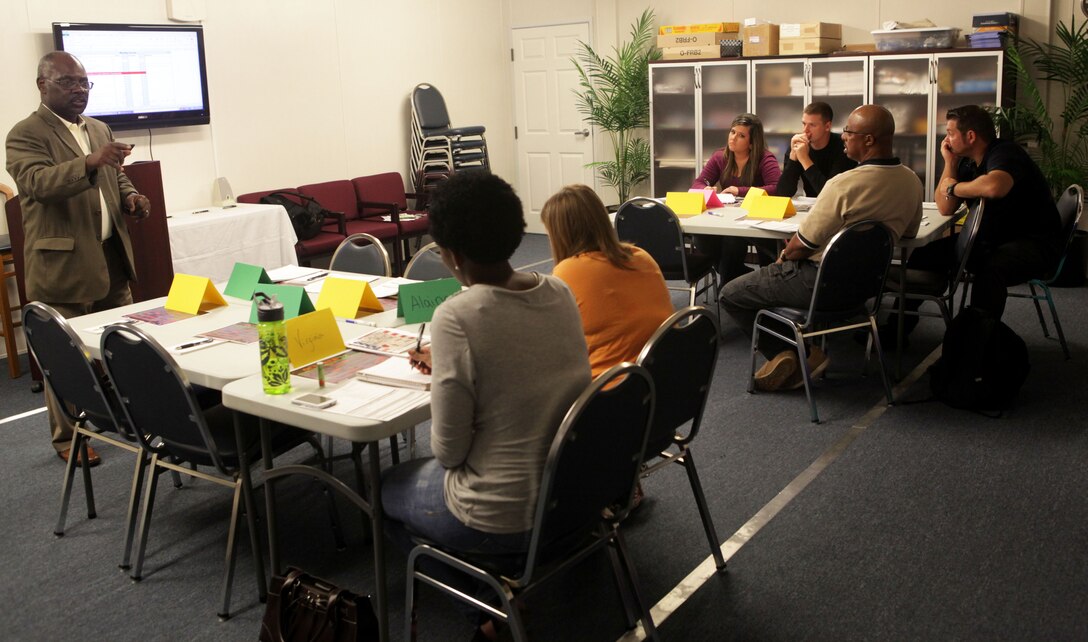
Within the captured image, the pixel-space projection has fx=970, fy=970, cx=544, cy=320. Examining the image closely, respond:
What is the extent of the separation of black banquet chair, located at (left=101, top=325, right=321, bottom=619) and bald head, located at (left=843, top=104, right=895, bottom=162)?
2.62 meters

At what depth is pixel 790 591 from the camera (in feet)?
8.82

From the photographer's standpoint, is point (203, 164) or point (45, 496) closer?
point (45, 496)

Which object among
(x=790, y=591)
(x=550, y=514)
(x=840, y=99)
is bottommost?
(x=790, y=591)

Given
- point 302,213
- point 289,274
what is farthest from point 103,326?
point 302,213

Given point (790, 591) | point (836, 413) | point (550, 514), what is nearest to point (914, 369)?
point (836, 413)

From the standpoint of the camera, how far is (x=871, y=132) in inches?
160

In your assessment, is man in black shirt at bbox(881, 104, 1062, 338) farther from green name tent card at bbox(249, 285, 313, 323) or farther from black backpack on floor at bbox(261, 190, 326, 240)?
black backpack on floor at bbox(261, 190, 326, 240)

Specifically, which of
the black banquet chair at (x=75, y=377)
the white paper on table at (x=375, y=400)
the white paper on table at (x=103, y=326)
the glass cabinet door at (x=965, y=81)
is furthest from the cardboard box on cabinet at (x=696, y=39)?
the white paper on table at (x=375, y=400)

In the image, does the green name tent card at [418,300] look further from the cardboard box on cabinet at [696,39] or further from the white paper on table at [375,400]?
the cardboard box on cabinet at [696,39]

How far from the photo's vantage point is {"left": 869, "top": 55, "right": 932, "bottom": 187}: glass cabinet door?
677 centimetres

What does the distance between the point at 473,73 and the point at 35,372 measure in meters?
4.96

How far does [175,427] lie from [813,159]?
12.7 feet

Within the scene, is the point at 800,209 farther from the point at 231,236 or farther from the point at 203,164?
the point at 203,164

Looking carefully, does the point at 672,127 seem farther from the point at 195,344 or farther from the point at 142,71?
the point at 195,344
